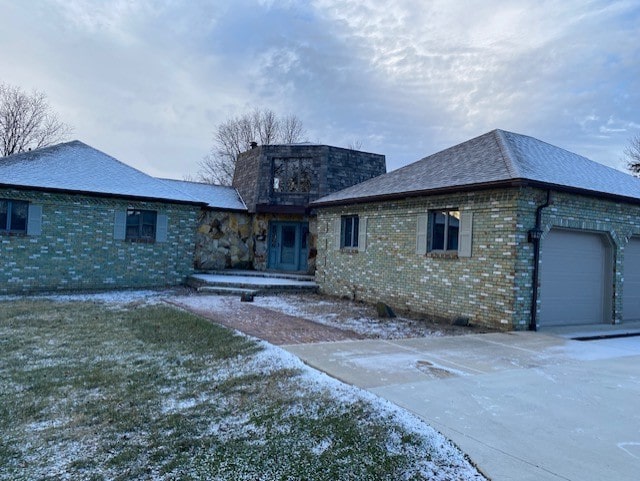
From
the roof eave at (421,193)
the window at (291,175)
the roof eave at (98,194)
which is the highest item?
the window at (291,175)

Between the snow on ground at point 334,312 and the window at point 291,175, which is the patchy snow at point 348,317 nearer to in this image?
→ the snow on ground at point 334,312

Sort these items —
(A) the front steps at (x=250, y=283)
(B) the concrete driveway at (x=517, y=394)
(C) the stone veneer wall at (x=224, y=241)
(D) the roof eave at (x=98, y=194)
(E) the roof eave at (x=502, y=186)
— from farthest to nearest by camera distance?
(C) the stone veneer wall at (x=224, y=241)
(A) the front steps at (x=250, y=283)
(D) the roof eave at (x=98, y=194)
(E) the roof eave at (x=502, y=186)
(B) the concrete driveway at (x=517, y=394)

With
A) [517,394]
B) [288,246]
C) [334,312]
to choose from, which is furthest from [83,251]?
[517,394]

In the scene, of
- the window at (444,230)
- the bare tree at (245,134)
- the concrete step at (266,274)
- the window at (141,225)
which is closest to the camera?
the window at (444,230)

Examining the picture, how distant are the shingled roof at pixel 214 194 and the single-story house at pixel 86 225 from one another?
95.3 inches

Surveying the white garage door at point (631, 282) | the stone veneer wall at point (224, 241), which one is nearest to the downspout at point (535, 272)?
the white garage door at point (631, 282)

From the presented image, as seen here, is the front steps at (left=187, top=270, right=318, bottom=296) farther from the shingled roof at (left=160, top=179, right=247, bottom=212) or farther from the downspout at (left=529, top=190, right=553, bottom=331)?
the downspout at (left=529, top=190, right=553, bottom=331)

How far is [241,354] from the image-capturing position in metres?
6.56

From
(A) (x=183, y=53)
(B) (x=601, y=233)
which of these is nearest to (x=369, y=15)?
(A) (x=183, y=53)

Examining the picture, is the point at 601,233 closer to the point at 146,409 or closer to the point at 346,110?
the point at 146,409

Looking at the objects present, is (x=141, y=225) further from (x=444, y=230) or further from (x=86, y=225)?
(x=444, y=230)

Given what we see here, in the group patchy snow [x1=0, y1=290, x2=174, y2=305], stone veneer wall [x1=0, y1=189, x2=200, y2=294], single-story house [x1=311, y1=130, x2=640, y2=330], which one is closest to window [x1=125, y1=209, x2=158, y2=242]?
stone veneer wall [x1=0, y1=189, x2=200, y2=294]

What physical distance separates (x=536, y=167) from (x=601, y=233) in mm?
2260

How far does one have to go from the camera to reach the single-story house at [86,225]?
13938 mm
